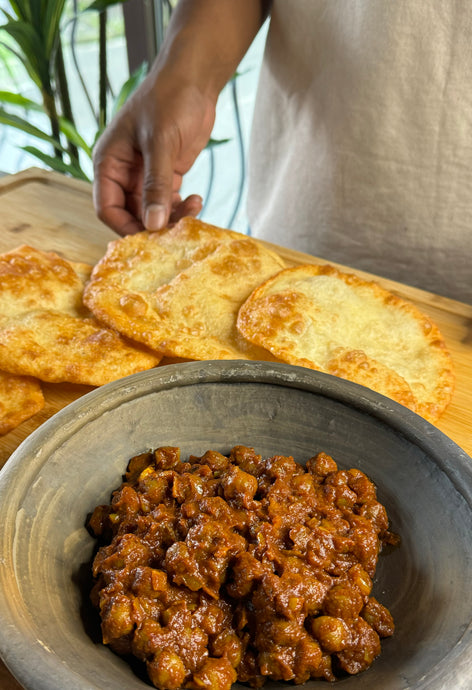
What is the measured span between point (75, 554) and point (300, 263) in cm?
159

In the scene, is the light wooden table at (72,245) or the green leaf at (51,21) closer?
the light wooden table at (72,245)

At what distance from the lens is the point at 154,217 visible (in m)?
2.35

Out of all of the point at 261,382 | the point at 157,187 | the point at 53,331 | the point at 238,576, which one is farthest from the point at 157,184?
the point at 238,576

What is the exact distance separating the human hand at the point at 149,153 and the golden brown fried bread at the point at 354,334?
0.59 m

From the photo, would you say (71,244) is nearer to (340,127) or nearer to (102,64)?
(340,127)

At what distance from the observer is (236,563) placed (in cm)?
118

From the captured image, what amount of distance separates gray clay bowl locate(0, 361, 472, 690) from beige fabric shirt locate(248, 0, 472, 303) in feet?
4.21

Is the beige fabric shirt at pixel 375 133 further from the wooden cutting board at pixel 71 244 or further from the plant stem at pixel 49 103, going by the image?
the plant stem at pixel 49 103

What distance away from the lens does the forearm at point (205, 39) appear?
2527 mm

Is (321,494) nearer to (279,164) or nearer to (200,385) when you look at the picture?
(200,385)

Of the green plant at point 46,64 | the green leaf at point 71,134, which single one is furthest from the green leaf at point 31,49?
the green leaf at point 71,134

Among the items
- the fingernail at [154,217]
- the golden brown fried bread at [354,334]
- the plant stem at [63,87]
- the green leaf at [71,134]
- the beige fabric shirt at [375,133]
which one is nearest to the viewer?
the golden brown fried bread at [354,334]

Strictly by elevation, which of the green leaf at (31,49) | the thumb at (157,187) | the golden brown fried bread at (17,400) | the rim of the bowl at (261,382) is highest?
the green leaf at (31,49)

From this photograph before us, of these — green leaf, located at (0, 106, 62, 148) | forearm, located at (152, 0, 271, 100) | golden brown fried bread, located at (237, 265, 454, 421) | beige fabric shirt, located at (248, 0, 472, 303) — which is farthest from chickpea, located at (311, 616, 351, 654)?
green leaf, located at (0, 106, 62, 148)
